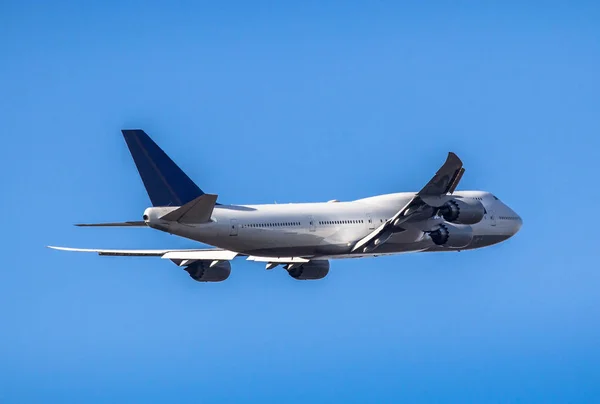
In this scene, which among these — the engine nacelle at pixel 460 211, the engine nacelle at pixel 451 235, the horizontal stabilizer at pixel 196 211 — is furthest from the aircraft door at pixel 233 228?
the engine nacelle at pixel 451 235

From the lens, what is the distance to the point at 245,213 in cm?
6744

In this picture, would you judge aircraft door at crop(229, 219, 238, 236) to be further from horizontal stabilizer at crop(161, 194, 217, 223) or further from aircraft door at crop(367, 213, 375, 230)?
aircraft door at crop(367, 213, 375, 230)

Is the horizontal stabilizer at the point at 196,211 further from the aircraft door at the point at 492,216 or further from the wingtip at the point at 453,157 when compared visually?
the aircraft door at the point at 492,216

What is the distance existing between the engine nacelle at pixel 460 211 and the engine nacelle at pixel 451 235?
2.18 meters

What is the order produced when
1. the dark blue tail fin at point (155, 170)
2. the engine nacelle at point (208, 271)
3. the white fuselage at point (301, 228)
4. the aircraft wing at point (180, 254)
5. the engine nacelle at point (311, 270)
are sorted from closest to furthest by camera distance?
the white fuselage at point (301, 228) < the dark blue tail fin at point (155, 170) < the aircraft wing at point (180, 254) < the engine nacelle at point (208, 271) < the engine nacelle at point (311, 270)

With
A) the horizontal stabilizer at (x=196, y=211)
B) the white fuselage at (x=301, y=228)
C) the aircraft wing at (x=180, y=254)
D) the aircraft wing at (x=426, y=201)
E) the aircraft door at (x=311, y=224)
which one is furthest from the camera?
the aircraft wing at (x=180, y=254)

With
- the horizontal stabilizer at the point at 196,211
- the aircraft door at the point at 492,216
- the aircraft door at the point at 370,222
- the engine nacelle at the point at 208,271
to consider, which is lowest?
the horizontal stabilizer at the point at 196,211

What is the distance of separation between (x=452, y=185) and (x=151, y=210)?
16230mm

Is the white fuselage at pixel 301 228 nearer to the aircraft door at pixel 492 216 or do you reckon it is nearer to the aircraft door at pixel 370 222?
the aircraft door at pixel 370 222

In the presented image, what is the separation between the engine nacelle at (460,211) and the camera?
68.6 metres

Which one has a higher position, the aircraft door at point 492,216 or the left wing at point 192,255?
the aircraft door at point 492,216

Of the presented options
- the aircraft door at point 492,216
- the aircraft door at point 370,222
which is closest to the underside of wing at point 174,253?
the aircraft door at point 370,222

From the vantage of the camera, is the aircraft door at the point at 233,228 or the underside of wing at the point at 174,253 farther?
the underside of wing at the point at 174,253

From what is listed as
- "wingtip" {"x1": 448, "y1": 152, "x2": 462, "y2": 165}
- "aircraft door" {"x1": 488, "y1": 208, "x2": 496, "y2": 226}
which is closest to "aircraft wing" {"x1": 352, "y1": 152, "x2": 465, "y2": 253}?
"wingtip" {"x1": 448, "y1": 152, "x2": 462, "y2": 165}
